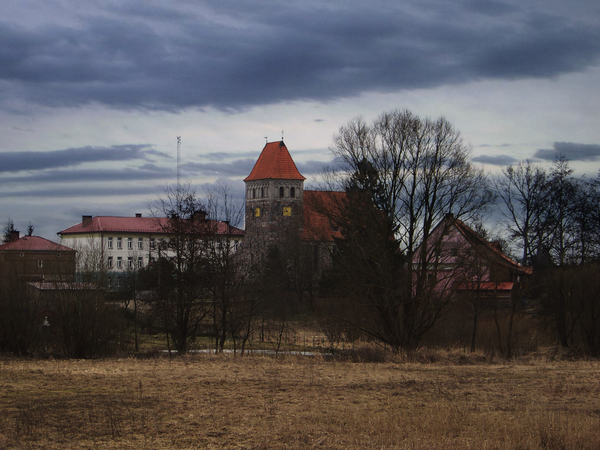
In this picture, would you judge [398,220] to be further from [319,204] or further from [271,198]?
[271,198]

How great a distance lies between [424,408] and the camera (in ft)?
39.6

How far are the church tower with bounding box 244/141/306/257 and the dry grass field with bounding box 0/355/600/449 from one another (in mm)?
59608

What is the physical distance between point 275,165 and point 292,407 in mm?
70246

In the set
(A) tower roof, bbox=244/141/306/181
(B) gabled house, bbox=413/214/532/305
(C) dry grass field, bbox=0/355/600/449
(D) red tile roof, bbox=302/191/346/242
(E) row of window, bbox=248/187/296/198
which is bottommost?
(C) dry grass field, bbox=0/355/600/449

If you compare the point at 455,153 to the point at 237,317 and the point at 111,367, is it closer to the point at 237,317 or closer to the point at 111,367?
the point at 237,317

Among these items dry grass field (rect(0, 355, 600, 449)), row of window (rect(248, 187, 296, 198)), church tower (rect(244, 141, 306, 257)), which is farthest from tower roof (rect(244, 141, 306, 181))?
dry grass field (rect(0, 355, 600, 449))

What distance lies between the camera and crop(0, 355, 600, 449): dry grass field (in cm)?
948

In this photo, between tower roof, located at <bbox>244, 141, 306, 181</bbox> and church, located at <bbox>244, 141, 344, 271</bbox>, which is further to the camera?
tower roof, located at <bbox>244, 141, 306, 181</bbox>

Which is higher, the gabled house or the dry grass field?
the gabled house

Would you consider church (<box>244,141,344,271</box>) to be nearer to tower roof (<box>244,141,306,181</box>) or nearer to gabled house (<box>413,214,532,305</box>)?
tower roof (<box>244,141,306,181</box>)

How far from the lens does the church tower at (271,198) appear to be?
78.5 meters

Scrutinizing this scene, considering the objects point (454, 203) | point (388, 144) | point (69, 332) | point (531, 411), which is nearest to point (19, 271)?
point (69, 332)

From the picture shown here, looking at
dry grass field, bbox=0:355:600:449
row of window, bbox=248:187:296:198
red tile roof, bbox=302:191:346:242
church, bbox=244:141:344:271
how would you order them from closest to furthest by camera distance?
dry grass field, bbox=0:355:600:449 → red tile roof, bbox=302:191:346:242 → church, bbox=244:141:344:271 → row of window, bbox=248:187:296:198

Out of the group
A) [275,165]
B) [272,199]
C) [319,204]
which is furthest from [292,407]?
[275,165]
